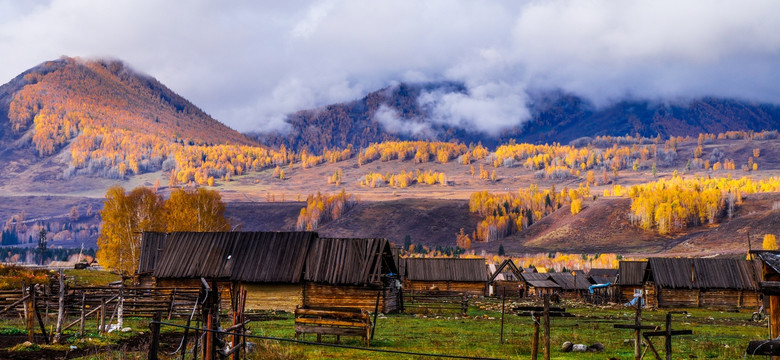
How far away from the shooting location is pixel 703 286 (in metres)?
65.7

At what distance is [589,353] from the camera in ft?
79.7

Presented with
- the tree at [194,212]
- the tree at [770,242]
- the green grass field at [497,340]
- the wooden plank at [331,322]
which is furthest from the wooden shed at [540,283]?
the tree at [770,242]

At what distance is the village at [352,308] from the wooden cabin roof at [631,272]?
16cm

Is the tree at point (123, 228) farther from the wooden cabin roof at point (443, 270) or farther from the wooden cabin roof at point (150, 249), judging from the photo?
the wooden cabin roof at point (443, 270)

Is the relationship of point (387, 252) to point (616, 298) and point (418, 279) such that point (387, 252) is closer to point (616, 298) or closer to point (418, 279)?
point (418, 279)

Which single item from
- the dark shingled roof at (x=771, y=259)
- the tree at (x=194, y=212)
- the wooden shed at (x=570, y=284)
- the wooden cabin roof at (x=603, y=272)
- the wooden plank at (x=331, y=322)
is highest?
the tree at (x=194, y=212)

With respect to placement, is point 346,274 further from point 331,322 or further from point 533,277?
point 533,277

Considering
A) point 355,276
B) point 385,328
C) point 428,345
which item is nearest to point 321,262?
point 355,276

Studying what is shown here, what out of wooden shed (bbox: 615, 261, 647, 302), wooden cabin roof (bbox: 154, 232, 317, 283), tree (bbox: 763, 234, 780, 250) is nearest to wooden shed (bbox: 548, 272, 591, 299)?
wooden shed (bbox: 615, 261, 647, 302)

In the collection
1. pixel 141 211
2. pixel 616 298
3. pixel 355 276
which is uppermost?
pixel 141 211

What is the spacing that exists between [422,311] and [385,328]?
53.5 feet

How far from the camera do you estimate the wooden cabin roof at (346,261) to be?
1789 inches

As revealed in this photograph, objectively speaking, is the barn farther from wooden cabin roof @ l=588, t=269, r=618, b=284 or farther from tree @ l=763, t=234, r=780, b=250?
tree @ l=763, t=234, r=780, b=250

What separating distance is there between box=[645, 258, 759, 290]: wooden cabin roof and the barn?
31.3 m
